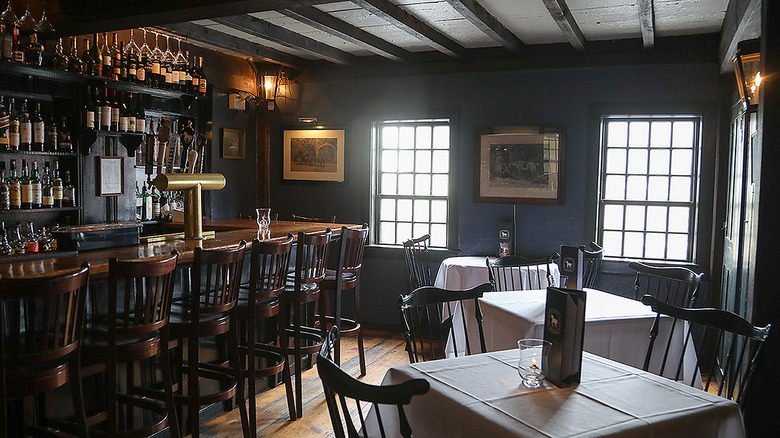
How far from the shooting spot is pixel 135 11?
13.0ft

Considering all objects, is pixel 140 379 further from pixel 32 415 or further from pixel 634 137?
pixel 634 137

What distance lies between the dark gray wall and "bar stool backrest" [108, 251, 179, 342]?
3.50 meters

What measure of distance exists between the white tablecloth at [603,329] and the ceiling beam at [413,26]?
206 centimetres

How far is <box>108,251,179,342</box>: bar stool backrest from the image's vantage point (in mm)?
2596

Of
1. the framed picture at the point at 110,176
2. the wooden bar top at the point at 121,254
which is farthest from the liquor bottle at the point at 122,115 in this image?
the wooden bar top at the point at 121,254

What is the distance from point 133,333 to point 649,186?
172 inches

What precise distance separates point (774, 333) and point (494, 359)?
4.39ft

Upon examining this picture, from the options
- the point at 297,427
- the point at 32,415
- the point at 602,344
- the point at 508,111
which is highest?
the point at 508,111

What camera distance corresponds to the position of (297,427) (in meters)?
3.68

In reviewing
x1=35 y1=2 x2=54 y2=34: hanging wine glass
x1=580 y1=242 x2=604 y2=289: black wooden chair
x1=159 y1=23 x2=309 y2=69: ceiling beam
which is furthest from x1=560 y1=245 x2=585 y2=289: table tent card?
x1=35 y1=2 x2=54 y2=34: hanging wine glass

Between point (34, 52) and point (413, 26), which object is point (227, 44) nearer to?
point (34, 52)

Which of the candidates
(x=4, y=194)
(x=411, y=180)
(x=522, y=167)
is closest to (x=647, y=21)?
(x=522, y=167)

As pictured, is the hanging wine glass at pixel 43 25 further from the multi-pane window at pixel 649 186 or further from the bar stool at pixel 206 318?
the multi-pane window at pixel 649 186

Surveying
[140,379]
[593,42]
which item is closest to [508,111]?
[593,42]
